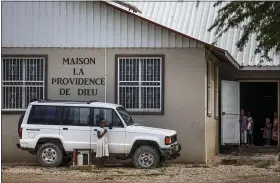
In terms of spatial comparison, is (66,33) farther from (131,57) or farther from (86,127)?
(86,127)

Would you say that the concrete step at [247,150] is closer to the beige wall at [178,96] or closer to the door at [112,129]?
the beige wall at [178,96]

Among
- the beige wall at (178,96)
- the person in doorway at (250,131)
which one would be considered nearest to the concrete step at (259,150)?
the person in doorway at (250,131)

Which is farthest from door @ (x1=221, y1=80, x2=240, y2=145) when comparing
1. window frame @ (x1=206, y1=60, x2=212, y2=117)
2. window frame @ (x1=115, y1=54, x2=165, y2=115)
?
window frame @ (x1=115, y1=54, x2=165, y2=115)

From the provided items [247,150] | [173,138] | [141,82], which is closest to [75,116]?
[141,82]

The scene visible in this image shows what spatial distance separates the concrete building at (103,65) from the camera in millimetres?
18203

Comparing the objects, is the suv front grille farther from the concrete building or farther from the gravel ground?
the concrete building

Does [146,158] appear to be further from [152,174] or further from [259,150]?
[259,150]

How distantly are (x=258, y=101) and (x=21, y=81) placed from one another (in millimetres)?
13997

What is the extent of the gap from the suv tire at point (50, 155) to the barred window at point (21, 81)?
7.47 ft

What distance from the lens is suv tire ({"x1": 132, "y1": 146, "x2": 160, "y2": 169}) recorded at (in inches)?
646

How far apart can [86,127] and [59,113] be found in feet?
2.82

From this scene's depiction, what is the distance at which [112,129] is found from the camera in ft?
54.3

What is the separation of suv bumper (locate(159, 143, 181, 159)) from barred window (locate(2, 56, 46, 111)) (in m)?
4.47

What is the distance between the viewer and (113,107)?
16.7 meters
